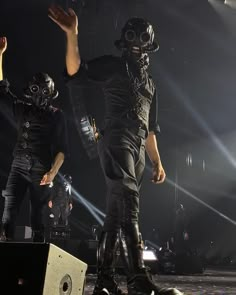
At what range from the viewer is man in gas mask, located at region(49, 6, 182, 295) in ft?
7.48

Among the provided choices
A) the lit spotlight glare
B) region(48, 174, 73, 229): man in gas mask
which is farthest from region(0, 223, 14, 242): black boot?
the lit spotlight glare

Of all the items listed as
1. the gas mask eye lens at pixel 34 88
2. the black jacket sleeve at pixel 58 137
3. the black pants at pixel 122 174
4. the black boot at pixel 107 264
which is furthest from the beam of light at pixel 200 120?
the black boot at pixel 107 264

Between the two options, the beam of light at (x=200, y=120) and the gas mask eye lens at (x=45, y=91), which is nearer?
the gas mask eye lens at (x=45, y=91)

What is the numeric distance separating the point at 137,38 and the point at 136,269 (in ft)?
4.61

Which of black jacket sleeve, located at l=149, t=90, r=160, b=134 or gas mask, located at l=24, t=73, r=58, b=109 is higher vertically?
gas mask, located at l=24, t=73, r=58, b=109

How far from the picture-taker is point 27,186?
10.7ft

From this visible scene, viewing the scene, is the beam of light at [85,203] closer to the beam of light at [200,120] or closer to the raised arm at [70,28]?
the beam of light at [200,120]

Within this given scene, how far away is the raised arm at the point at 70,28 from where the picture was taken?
7.85 ft

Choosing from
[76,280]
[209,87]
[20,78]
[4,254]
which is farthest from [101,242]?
[209,87]

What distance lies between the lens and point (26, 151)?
3.22 meters

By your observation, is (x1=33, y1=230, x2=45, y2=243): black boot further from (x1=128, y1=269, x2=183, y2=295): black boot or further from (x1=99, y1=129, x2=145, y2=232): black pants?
(x1=128, y1=269, x2=183, y2=295): black boot

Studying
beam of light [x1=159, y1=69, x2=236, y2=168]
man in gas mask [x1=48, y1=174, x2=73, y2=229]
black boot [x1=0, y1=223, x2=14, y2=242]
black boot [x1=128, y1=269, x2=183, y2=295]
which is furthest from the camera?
beam of light [x1=159, y1=69, x2=236, y2=168]

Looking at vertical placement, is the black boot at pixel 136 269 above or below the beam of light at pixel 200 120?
below

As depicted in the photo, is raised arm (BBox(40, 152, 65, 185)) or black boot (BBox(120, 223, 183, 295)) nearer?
black boot (BBox(120, 223, 183, 295))
